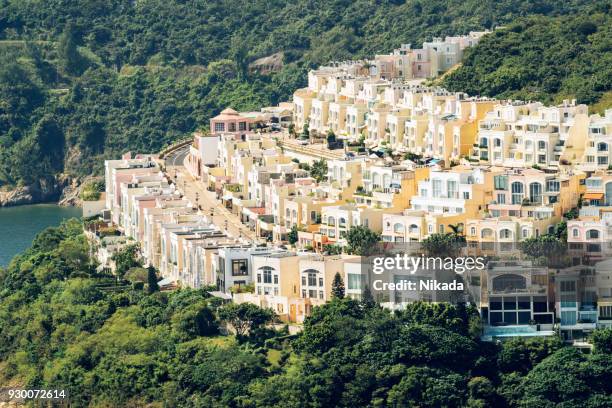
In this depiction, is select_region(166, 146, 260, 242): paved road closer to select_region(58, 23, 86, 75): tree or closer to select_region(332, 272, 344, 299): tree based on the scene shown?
select_region(332, 272, 344, 299): tree

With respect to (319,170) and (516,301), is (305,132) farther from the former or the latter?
(516,301)

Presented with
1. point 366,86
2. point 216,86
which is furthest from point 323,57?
point 366,86

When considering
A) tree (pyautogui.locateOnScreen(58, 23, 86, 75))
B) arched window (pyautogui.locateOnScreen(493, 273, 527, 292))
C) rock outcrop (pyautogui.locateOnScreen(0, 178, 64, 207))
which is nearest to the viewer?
arched window (pyautogui.locateOnScreen(493, 273, 527, 292))

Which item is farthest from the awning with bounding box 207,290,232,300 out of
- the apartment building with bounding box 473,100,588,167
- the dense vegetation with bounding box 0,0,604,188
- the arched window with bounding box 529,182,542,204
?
the dense vegetation with bounding box 0,0,604,188

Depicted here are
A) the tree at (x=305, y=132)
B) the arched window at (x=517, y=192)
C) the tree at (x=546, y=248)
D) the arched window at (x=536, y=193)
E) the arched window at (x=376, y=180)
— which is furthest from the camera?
the tree at (x=305, y=132)

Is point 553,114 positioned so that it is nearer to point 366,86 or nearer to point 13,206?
point 366,86

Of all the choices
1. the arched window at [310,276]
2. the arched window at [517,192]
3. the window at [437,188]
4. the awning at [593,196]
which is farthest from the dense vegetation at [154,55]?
the arched window at [310,276]

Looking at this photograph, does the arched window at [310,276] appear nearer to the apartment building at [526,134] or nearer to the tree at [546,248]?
the tree at [546,248]
